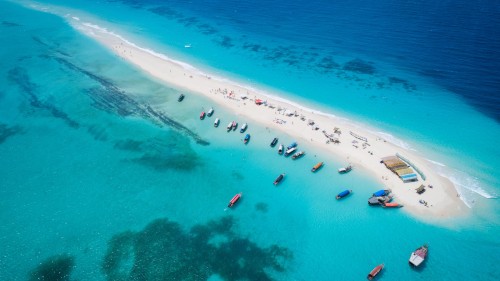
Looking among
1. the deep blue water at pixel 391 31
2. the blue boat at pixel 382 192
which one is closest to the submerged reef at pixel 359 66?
the deep blue water at pixel 391 31

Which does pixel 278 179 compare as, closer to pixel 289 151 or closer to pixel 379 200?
pixel 289 151

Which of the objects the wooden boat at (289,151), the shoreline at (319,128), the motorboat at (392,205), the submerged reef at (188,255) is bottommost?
the submerged reef at (188,255)

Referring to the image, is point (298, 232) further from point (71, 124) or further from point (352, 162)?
point (71, 124)

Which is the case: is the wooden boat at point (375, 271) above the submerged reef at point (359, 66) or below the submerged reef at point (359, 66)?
below

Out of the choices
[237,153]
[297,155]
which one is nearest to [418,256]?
[297,155]

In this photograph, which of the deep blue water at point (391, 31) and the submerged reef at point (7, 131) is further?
the deep blue water at point (391, 31)

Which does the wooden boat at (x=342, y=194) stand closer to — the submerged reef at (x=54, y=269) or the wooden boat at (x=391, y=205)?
the wooden boat at (x=391, y=205)
